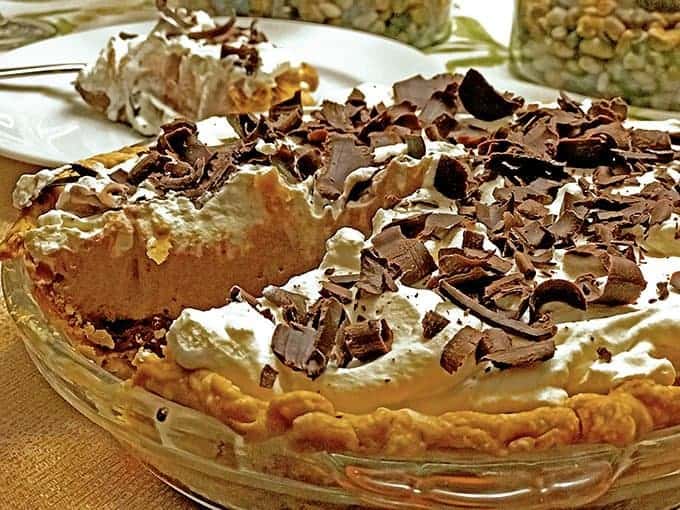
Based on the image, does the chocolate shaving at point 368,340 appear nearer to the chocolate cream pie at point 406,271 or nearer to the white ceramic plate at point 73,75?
the chocolate cream pie at point 406,271

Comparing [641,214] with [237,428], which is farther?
[641,214]

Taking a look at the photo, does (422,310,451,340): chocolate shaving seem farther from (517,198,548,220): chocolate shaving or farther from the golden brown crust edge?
(517,198,548,220): chocolate shaving

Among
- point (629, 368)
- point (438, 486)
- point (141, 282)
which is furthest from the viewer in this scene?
point (141, 282)

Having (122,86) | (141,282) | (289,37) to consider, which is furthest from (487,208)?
(289,37)

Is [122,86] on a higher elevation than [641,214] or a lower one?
lower

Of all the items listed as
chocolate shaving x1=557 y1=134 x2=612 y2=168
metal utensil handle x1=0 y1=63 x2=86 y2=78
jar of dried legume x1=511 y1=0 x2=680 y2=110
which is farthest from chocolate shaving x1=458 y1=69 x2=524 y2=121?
metal utensil handle x1=0 y1=63 x2=86 y2=78

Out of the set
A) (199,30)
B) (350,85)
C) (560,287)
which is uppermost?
(560,287)

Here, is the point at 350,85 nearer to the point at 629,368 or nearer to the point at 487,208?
the point at 487,208

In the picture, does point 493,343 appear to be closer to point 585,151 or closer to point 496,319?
point 496,319

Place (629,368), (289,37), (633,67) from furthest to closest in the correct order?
(289,37), (633,67), (629,368)
